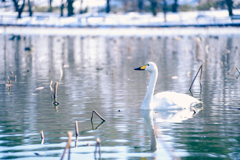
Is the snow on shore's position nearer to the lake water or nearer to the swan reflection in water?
the lake water

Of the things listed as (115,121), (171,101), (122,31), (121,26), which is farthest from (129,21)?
(115,121)

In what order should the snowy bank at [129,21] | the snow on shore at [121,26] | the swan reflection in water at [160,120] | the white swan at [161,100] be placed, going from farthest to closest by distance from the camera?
1. the snowy bank at [129,21]
2. the snow on shore at [121,26]
3. the white swan at [161,100]
4. the swan reflection in water at [160,120]

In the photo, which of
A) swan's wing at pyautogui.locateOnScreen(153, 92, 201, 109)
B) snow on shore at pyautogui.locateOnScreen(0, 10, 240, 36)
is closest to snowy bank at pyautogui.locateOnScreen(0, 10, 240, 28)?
snow on shore at pyautogui.locateOnScreen(0, 10, 240, 36)

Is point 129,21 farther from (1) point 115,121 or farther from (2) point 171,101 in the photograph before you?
(1) point 115,121

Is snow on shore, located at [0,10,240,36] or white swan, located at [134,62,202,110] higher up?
white swan, located at [134,62,202,110]

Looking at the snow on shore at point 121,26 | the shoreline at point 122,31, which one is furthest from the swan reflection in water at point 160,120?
the snow on shore at point 121,26

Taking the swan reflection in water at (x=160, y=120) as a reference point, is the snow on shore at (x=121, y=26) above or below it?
below

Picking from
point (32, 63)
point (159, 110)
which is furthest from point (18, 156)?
point (32, 63)

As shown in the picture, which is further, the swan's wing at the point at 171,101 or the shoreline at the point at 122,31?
the shoreline at the point at 122,31

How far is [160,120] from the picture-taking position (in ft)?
32.5

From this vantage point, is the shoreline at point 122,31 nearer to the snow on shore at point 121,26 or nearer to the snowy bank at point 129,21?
the snow on shore at point 121,26

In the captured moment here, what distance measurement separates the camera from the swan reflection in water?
7.51 meters

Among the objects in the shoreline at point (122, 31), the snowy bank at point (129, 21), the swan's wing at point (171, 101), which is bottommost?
the shoreline at point (122, 31)

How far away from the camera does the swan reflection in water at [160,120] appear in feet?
24.6
